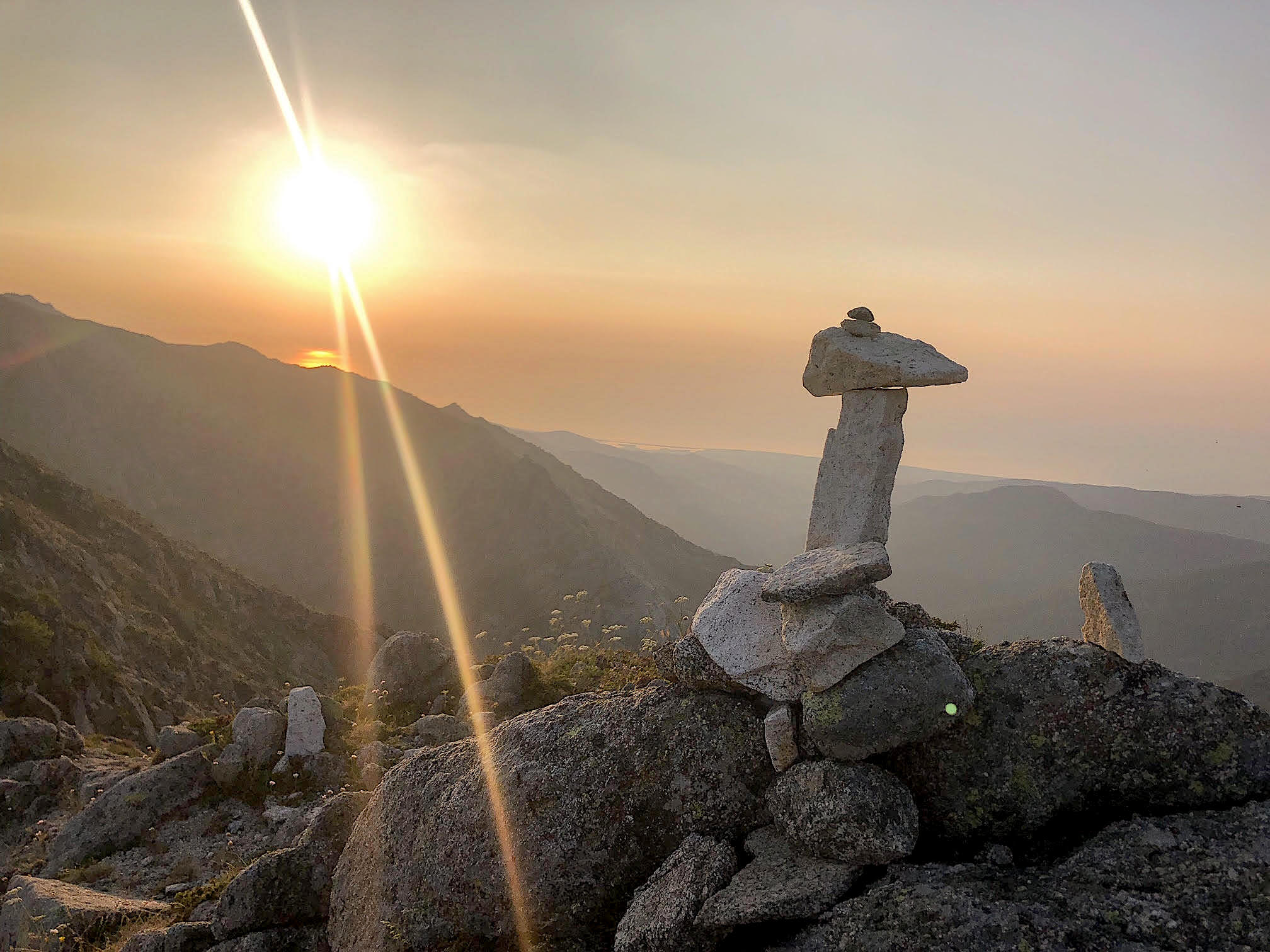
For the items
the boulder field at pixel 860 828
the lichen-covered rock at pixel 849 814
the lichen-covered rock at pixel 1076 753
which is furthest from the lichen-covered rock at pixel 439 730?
the lichen-covered rock at pixel 1076 753

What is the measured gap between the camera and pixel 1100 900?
15.8ft

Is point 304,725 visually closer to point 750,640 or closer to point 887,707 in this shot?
point 750,640

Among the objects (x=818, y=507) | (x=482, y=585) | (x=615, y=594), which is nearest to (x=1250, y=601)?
(x=615, y=594)

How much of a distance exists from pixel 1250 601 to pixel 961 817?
102561mm

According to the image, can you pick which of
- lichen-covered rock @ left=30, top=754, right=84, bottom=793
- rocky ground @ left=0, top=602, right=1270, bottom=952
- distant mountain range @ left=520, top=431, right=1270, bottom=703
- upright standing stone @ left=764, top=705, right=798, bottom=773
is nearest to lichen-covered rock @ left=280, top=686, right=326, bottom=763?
rocky ground @ left=0, top=602, right=1270, bottom=952

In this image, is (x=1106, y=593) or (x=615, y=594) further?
(x=615, y=594)

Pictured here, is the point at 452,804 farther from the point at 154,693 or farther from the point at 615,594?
the point at 615,594

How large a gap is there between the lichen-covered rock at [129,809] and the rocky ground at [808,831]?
131 inches

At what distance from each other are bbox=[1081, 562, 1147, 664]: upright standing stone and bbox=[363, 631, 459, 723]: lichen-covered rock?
14716 mm

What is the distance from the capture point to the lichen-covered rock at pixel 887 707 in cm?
622

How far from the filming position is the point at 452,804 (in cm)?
763

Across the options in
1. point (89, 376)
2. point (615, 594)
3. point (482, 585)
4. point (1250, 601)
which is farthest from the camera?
point (89, 376)

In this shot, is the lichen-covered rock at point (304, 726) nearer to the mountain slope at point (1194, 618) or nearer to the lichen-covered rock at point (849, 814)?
the lichen-covered rock at point (849, 814)

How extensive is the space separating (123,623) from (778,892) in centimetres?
3479
